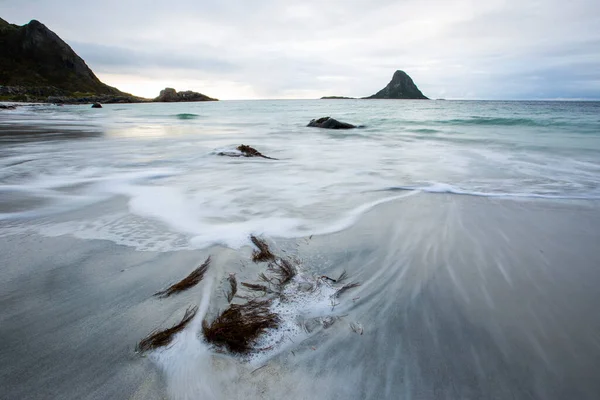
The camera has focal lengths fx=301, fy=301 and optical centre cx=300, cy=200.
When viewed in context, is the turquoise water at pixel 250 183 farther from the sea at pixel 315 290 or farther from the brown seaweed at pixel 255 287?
the brown seaweed at pixel 255 287

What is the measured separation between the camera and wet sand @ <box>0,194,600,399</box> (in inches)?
69.7

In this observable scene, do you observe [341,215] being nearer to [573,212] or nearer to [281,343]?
[281,343]

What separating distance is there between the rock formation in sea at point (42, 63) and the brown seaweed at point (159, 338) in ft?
387

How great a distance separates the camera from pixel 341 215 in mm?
4473

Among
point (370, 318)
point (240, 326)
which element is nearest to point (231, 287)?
point (240, 326)

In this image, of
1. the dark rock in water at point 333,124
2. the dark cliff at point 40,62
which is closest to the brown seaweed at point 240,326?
the dark rock in water at point 333,124

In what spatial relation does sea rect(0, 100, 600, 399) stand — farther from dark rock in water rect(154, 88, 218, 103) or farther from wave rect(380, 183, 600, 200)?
dark rock in water rect(154, 88, 218, 103)

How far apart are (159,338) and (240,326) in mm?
541

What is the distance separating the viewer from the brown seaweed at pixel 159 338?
1.98 m

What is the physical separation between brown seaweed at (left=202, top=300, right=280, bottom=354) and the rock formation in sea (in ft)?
387

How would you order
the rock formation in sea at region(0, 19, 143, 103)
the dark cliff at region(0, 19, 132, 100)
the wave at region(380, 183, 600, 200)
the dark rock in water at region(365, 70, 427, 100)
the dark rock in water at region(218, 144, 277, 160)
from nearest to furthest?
the wave at region(380, 183, 600, 200), the dark rock in water at region(218, 144, 277, 160), the rock formation in sea at region(0, 19, 143, 103), the dark cliff at region(0, 19, 132, 100), the dark rock in water at region(365, 70, 427, 100)

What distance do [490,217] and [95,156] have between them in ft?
35.1

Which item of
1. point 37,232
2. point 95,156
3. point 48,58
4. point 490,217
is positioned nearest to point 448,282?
point 490,217

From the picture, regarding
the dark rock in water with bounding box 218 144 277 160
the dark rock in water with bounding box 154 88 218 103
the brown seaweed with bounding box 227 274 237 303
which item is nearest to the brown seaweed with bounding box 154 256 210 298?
the brown seaweed with bounding box 227 274 237 303
